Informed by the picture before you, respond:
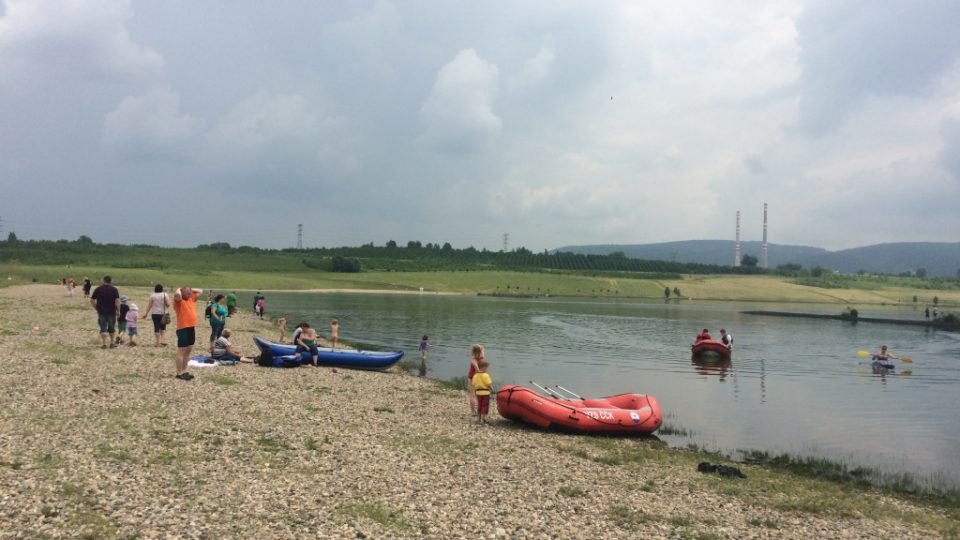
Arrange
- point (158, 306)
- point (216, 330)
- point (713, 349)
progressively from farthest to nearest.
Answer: point (713, 349) < point (216, 330) < point (158, 306)

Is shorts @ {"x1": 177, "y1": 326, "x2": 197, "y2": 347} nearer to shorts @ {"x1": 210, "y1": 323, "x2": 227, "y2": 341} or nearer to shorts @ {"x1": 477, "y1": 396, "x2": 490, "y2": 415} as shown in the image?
shorts @ {"x1": 210, "y1": 323, "x2": 227, "y2": 341}

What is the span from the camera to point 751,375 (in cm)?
3406

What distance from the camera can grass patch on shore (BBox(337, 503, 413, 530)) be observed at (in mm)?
9047

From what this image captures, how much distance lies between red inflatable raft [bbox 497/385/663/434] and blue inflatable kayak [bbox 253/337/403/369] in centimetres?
980

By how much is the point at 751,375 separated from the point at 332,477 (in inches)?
1123

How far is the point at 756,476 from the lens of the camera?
14438mm

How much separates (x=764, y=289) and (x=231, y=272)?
115685 mm

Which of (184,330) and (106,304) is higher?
(106,304)

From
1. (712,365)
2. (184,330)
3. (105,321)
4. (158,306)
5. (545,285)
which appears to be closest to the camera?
(184,330)

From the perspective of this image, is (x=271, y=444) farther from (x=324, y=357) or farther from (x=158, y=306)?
(x=158, y=306)

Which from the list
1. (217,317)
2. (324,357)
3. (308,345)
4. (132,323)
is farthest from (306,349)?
(132,323)

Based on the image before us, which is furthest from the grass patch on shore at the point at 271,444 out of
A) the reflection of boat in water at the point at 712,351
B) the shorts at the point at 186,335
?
the reflection of boat in water at the point at 712,351

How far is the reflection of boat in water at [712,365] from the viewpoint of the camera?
113 ft

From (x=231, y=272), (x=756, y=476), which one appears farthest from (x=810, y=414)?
(x=231, y=272)
